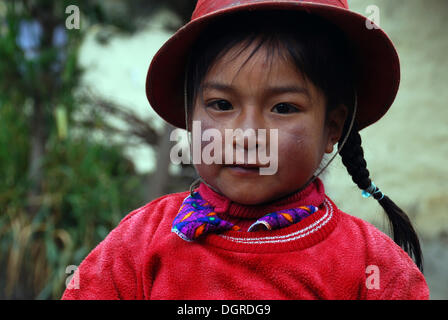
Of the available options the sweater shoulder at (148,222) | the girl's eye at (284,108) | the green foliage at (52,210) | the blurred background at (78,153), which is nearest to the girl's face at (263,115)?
the girl's eye at (284,108)

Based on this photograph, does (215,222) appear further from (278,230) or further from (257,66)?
(257,66)

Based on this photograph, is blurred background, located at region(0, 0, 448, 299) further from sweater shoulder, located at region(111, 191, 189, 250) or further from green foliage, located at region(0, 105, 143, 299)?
sweater shoulder, located at region(111, 191, 189, 250)

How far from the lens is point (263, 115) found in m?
1.11

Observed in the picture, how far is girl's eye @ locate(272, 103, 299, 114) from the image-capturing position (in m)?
1.13

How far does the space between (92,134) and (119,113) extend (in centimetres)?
32

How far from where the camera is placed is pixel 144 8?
4.57 metres

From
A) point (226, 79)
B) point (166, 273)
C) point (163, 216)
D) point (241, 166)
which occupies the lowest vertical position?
point (166, 273)

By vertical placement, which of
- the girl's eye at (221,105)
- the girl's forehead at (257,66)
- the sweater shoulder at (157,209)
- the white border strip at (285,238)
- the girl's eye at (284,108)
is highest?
the girl's forehead at (257,66)

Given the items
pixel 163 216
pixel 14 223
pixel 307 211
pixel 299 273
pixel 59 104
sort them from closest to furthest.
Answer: pixel 299 273
pixel 307 211
pixel 163 216
pixel 14 223
pixel 59 104

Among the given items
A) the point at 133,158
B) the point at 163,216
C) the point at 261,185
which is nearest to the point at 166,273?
the point at 163,216

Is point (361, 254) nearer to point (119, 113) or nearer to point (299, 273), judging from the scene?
point (299, 273)

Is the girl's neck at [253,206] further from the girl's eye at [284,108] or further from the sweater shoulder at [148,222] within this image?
the girl's eye at [284,108]

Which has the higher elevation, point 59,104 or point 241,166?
point 59,104

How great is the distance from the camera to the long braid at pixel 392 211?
137cm
